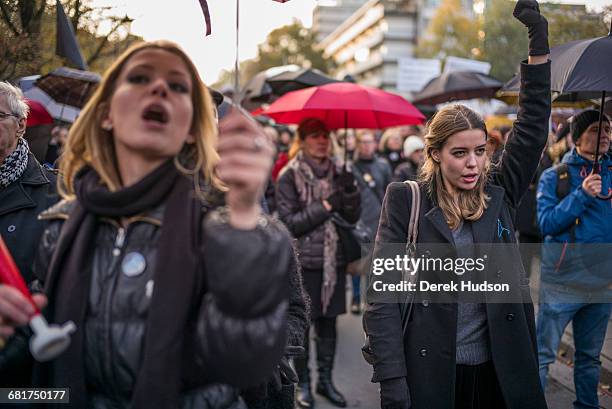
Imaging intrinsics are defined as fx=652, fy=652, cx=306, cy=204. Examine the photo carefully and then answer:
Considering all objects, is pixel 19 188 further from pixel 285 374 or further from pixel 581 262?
pixel 581 262

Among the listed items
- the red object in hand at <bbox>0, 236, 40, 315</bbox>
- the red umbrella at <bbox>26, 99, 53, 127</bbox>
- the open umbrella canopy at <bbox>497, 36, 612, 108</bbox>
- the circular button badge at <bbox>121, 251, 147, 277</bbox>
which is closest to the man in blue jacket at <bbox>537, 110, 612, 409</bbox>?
the open umbrella canopy at <bbox>497, 36, 612, 108</bbox>

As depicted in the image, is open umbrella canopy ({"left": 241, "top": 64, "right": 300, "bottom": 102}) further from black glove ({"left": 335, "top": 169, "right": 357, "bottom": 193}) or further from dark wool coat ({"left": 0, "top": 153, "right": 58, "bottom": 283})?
dark wool coat ({"left": 0, "top": 153, "right": 58, "bottom": 283})

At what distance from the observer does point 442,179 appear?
3.21 metres

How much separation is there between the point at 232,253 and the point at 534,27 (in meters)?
2.28

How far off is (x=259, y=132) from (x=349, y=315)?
6.85 meters

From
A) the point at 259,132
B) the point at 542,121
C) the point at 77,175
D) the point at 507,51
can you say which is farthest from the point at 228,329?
the point at 507,51

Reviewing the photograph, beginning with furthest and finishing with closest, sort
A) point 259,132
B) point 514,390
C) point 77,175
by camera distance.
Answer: point 514,390 → point 77,175 → point 259,132

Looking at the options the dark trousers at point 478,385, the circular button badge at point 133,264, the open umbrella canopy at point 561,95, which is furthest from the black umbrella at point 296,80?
the circular button badge at point 133,264

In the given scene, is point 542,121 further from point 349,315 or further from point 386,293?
point 349,315

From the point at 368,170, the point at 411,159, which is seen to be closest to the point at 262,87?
the point at 368,170

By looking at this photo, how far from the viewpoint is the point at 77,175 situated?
196cm

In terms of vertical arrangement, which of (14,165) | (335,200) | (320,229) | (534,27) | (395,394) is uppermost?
(534,27)

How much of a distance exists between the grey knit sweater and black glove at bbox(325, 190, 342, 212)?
2.42 meters

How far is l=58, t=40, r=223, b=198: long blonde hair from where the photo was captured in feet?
6.18
